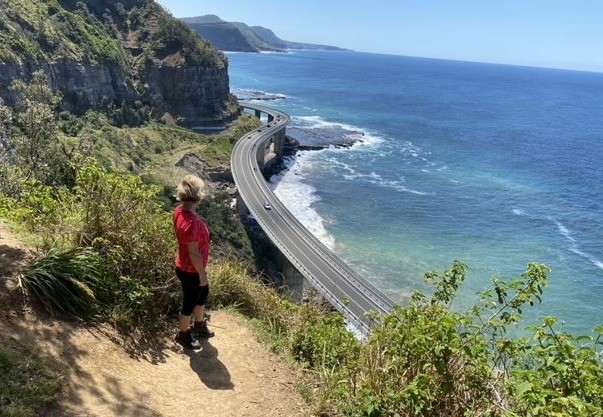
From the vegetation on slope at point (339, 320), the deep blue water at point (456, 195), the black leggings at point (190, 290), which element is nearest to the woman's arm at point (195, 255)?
the black leggings at point (190, 290)

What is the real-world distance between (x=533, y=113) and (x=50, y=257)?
471 ft

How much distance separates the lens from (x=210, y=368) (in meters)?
5.97

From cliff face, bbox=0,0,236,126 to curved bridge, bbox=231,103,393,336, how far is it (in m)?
24.3

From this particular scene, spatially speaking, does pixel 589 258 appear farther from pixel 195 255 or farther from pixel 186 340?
pixel 195 255

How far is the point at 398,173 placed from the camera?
67938 mm

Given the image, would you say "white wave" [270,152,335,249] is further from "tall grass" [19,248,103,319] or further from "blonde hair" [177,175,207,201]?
"blonde hair" [177,175,207,201]

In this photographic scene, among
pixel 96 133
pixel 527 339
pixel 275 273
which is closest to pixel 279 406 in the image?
A: pixel 527 339

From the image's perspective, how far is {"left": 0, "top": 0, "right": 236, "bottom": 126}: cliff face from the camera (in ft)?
201

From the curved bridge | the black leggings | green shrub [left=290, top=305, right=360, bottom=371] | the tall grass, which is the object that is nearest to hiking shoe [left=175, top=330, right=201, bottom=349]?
the black leggings

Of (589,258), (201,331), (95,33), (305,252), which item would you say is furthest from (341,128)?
(201,331)

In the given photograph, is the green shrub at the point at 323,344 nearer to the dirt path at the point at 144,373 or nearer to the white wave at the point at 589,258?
the dirt path at the point at 144,373

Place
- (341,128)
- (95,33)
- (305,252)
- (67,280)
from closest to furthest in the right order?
(67,280), (305,252), (95,33), (341,128)

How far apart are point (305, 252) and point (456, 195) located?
2887cm

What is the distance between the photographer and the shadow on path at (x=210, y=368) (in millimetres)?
5688
